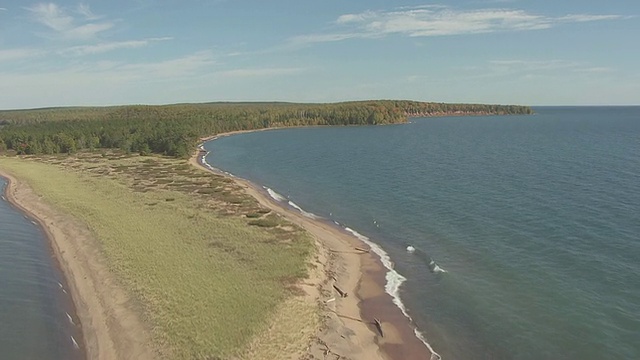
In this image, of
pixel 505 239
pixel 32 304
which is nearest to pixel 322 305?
pixel 32 304

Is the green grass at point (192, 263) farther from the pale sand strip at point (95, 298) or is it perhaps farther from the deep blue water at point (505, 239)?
the deep blue water at point (505, 239)

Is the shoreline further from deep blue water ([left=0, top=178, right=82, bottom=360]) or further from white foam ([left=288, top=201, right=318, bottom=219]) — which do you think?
deep blue water ([left=0, top=178, right=82, bottom=360])

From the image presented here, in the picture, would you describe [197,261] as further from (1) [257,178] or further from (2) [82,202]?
(1) [257,178]

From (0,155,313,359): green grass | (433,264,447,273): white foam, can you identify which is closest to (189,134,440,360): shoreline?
(0,155,313,359): green grass

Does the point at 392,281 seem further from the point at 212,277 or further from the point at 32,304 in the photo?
the point at 32,304

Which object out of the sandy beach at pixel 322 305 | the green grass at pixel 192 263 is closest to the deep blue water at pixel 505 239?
the sandy beach at pixel 322 305

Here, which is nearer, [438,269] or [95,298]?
[95,298]

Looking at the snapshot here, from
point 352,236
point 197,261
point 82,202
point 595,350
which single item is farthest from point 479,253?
point 82,202
